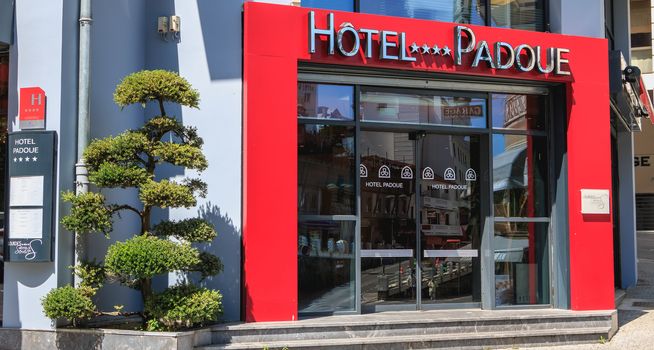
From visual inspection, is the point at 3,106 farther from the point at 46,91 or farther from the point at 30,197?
the point at 30,197

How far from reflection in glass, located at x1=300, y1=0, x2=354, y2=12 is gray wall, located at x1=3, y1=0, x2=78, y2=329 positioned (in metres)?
2.94

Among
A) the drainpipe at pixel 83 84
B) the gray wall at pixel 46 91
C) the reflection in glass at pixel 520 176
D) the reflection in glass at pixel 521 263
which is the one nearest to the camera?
the gray wall at pixel 46 91

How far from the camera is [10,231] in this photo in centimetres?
690

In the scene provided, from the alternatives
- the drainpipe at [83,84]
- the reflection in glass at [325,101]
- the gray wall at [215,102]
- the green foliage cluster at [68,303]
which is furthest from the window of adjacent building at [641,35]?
the green foliage cluster at [68,303]

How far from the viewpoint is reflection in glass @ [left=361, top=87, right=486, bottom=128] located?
29.0ft

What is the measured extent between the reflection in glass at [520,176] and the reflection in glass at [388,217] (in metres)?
1.28

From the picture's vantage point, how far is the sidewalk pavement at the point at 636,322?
830 cm

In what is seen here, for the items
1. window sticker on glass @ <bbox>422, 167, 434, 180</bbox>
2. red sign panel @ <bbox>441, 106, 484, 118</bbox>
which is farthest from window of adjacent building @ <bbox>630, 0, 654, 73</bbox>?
window sticker on glass @ <bbox>422, 167, 434, 180</bbox>

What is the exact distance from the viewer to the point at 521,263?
369 inches

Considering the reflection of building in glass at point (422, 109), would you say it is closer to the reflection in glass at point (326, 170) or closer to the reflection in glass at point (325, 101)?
the reflection in glass at point (325, 101)

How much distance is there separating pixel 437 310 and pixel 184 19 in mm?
5069

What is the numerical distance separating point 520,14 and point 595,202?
2.91 metres

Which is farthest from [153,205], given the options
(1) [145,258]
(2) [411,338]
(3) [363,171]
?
(2) [411,338]

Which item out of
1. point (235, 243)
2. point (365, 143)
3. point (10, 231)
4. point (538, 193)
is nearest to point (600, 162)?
point (538, 193)
